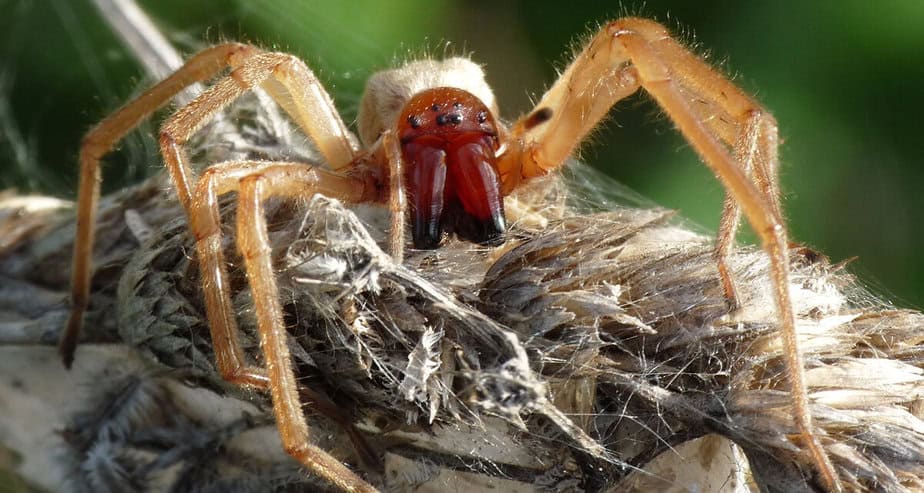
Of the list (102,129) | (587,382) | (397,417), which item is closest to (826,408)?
(587,382)

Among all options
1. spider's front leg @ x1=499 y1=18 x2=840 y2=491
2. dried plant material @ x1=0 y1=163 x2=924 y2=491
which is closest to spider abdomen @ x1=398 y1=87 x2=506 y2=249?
spider's front leg @ x1=499 y1=18 x2=840 y2=491

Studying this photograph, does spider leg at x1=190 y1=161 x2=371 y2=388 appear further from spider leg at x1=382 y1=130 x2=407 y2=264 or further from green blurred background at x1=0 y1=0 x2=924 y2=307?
green blurred background at x1=0 y1=0 x2=924 y2=307

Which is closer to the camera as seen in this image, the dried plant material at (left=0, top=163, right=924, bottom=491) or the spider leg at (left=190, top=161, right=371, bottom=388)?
the dried plant material at (left=0, top=163, right=924, bottom=491)

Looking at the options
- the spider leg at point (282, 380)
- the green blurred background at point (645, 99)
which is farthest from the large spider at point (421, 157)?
the green blurred background at point (645, 99)

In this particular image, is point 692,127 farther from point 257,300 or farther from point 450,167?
point 257,300

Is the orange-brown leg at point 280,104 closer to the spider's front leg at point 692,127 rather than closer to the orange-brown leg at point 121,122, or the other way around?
the orange-brown leg at point 121,122

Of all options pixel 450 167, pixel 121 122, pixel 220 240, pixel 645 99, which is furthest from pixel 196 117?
pixel 645 99

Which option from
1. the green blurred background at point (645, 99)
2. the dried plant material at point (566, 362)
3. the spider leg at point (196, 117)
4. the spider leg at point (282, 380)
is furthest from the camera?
the green blurred background at point (645, 99)
